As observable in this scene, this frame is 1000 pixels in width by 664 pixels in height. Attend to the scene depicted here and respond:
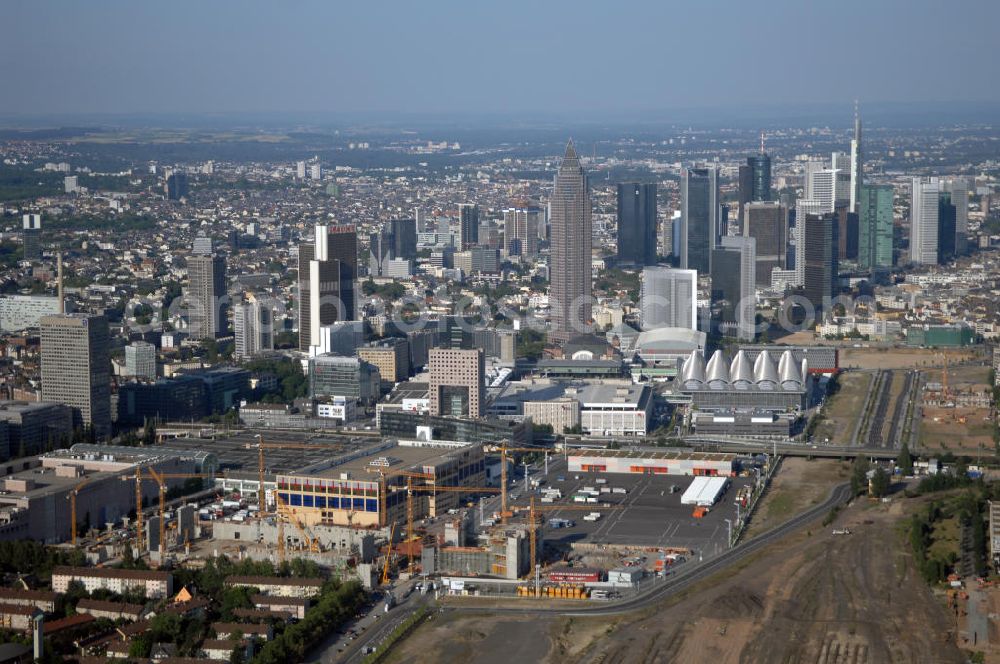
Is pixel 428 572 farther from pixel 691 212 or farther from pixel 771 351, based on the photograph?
pixel 691 212

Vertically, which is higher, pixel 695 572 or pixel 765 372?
pixel 765 372

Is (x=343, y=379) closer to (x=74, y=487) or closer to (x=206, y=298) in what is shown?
(x=74, y=487)

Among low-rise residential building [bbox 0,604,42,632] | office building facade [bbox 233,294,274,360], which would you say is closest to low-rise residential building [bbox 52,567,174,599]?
low-rise residential building [bbox 0,604,42,632]

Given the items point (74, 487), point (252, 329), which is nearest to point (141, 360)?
point (252, 329)

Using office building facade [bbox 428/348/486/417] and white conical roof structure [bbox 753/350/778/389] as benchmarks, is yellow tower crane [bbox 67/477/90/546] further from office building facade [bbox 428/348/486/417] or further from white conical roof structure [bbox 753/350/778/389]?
white conical roof structure [bbox 753/350/778/389]

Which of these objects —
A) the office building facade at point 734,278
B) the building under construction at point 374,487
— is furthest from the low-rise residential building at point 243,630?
the office building facade at point 734,278

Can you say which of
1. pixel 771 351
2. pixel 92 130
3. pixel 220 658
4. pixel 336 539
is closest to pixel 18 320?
pixel 771 351

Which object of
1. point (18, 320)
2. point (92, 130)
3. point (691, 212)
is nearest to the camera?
point (18, 320)
